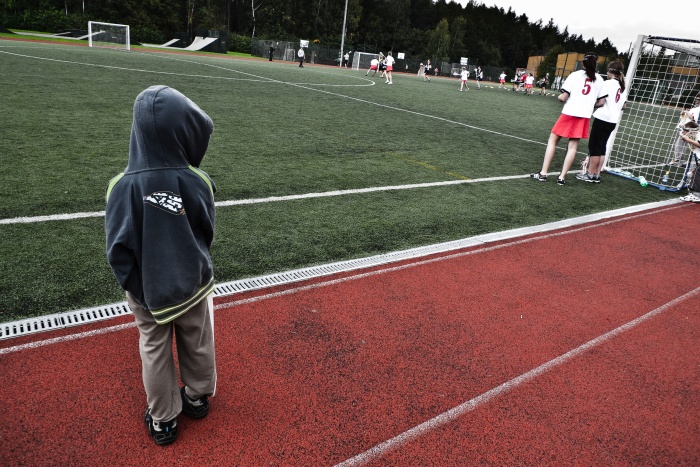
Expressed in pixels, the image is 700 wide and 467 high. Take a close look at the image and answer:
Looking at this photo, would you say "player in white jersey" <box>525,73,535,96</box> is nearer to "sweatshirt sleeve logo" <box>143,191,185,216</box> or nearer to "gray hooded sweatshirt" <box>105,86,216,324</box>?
"gray hooded sweatshirt" <box>105,86,216,324</box>

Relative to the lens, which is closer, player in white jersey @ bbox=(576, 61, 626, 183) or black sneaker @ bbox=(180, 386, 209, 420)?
black sneaker @ bbox=(180, 386, 209, 420)

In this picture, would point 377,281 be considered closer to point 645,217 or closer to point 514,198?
point 514,198

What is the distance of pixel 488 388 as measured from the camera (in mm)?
3082

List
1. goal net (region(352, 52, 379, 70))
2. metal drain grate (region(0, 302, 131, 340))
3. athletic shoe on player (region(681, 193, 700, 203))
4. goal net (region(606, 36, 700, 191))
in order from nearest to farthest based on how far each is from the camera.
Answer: metal drain grate (region(0, 302, 131, 340)), athletic shoe on player (region(681, 193, 700, 203)), goal net (region(606, 36, 700, 191)), goal net (region(352, 52, 379, 70))

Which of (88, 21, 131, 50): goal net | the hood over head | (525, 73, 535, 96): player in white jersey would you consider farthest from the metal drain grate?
(525, 73, 535, 96): player in white jersey

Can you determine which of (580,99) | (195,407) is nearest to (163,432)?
(195,407)

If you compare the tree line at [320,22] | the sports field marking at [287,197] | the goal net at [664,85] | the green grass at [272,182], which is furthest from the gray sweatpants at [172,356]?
the tree line at [320,22]

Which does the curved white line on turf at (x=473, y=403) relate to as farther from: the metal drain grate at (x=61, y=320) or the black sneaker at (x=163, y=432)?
Answer: the metal drain grate at (x=61, y=320)

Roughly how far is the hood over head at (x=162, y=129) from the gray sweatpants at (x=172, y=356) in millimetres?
660

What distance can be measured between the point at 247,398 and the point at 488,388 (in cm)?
147

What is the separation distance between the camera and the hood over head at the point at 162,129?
203 centimetres

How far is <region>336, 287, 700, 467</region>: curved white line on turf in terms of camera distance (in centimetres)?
252

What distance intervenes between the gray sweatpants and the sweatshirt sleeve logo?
50 cm

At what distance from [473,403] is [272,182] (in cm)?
439
